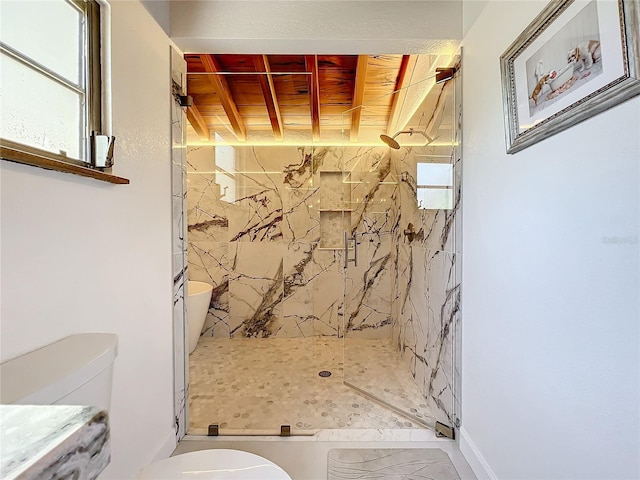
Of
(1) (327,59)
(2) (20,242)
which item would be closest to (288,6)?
(1) (327,59)

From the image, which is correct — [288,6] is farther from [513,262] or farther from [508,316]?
[508,316]

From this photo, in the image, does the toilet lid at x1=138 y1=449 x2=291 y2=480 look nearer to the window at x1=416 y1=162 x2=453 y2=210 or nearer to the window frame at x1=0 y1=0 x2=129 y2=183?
the window frame at x1=0 y1=0 x2=129 y2=183

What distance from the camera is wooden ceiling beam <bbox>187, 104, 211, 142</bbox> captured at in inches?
107

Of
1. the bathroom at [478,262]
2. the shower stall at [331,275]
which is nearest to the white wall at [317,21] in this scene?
the bathroom at [478,262]

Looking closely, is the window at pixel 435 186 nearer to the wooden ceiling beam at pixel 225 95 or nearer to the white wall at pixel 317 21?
the white wall at pixel 317 21

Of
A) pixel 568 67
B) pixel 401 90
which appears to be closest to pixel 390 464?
pixel 568 67

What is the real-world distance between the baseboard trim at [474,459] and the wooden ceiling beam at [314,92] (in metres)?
2.44

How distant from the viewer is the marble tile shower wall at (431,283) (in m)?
1.66

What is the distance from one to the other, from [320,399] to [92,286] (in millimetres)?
1625

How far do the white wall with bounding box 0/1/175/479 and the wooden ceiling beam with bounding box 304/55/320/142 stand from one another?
103 cm

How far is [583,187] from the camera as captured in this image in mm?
816

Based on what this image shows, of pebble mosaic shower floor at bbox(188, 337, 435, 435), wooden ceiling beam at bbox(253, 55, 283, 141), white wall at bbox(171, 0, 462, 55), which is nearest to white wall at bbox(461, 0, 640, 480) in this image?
white wall at bbox(171, 0, 462, 55)

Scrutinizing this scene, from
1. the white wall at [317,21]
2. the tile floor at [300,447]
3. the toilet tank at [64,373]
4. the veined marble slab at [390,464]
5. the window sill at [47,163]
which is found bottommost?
the veined marble slab at [390,464]

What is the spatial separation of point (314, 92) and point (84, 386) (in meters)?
2.44
